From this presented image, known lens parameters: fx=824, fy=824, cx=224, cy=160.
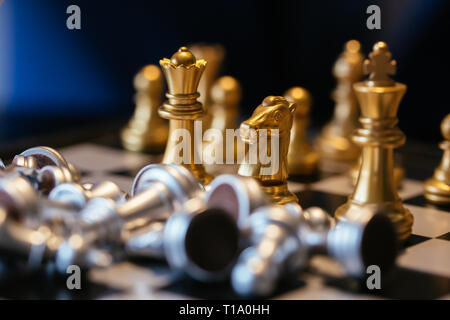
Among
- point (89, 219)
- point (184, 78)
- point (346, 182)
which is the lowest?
point (346, 182)

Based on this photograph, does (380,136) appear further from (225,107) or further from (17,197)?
(225,107)

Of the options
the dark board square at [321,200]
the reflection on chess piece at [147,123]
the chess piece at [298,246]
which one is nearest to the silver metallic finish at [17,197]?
the chess piece at [298,246]

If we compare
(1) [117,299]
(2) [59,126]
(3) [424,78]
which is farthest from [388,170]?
(2) [59,126]

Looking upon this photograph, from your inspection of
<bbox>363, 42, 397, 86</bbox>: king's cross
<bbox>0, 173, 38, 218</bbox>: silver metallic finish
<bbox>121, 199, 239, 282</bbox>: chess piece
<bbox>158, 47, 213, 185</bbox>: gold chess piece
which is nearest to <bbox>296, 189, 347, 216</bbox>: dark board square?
<bbox>158, 47, 213, 185</bbox>: gold chess piece

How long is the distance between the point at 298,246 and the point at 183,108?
62 cm

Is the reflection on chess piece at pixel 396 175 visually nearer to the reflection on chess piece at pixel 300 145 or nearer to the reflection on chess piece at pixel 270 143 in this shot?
the reflection on chess piece at pixel 300 145

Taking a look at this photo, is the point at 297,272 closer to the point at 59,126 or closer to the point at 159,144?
the point at 159,144

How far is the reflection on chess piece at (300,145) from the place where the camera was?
2256 millimetres

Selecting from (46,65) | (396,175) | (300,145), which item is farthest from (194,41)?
(396,175)

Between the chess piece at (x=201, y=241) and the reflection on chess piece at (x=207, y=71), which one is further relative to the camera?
the reflection on chess piece at (x=207, y=71)

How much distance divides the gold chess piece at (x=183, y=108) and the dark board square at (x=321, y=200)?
0.24 meters

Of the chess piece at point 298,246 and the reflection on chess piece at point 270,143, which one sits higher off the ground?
the reflection on chess piece at point 270,143
